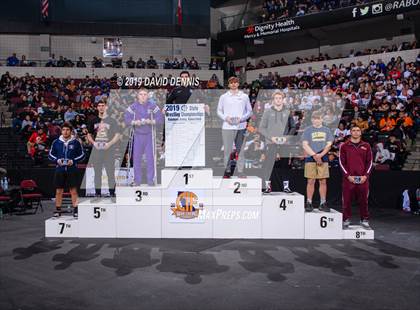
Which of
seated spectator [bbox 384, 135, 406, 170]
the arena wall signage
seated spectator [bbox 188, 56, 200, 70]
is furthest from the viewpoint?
seated spectator [bbox 188, 56, 200, 70]

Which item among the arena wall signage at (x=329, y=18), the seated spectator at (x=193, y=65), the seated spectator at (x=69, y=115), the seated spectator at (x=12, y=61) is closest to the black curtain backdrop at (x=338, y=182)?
the seated spectator at (x=69, y=115)

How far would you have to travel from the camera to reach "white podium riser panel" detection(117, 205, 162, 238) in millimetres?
8844

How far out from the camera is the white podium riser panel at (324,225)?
8711mm

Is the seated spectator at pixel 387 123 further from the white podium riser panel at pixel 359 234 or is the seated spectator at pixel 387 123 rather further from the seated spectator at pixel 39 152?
the seated spectator at pixel 39 152

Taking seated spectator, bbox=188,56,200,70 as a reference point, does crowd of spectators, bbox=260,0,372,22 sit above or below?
above

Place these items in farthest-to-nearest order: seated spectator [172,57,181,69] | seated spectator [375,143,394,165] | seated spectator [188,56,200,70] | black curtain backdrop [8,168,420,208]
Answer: seated spectator [188,56,200,70] → seated spectator [172,57,181,69] → seated spectator [375,143,394,165] → black curtain backdrop [8,168,420,208]

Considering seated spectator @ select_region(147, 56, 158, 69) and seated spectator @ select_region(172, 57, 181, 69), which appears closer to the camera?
seated spectator @ select_region(147, 56, 158, 69)

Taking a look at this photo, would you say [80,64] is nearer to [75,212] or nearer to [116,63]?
[116,63]

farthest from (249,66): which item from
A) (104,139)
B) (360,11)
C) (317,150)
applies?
(317,150)

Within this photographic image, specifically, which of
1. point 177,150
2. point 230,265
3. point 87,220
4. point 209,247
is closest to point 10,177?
point 87,220

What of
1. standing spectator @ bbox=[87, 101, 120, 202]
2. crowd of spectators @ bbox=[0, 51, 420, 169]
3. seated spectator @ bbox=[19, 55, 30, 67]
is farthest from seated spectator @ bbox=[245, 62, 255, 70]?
standing spectator @ bbox=[87, 101, 120, 202]

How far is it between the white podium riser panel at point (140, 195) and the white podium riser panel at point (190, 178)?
22 cm

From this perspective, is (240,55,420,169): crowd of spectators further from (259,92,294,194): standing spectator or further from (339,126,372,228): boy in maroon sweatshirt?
(339,126,372,228): boy in maroon sweatshirt

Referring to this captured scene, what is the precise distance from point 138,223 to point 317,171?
3.65m
